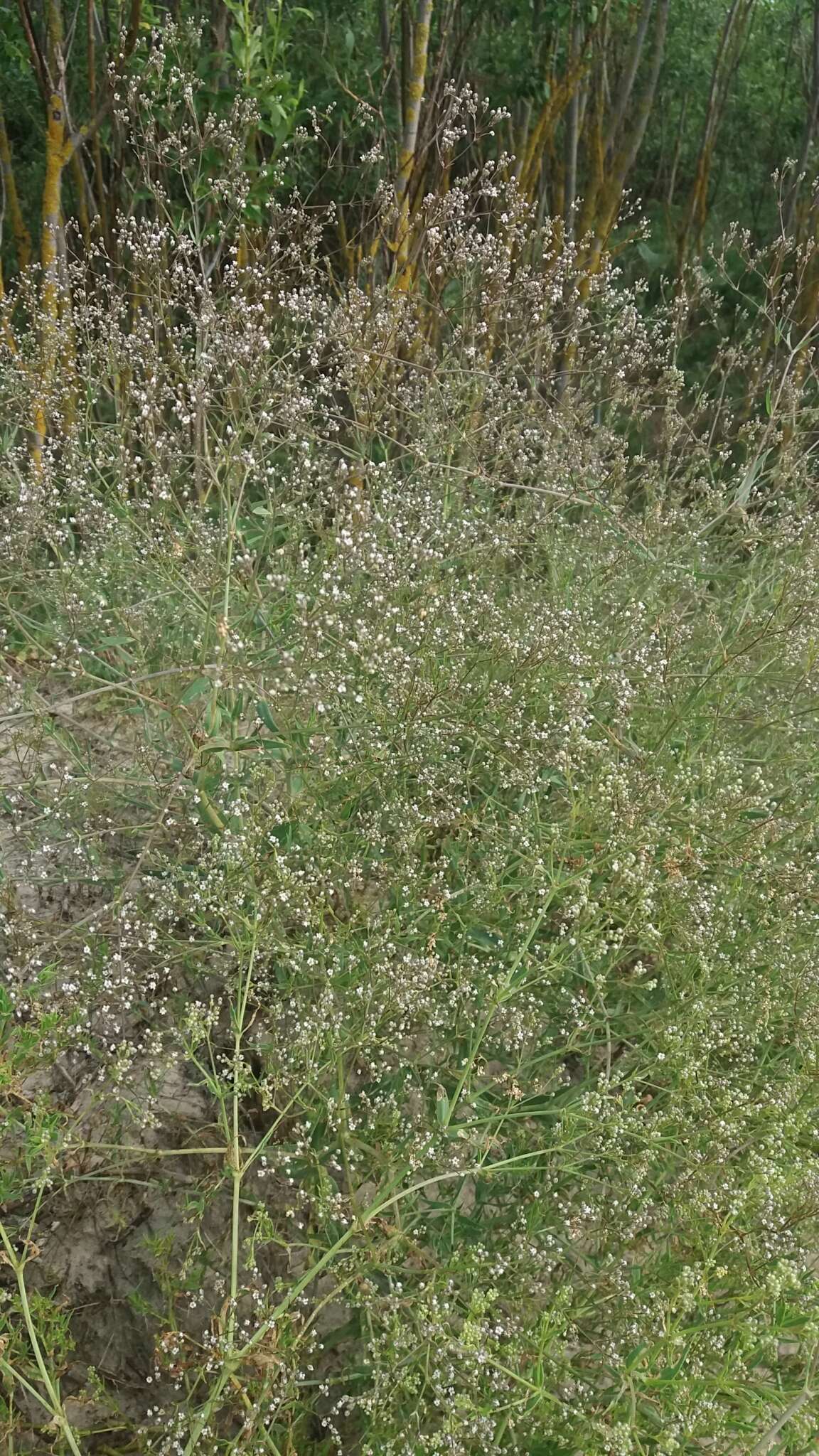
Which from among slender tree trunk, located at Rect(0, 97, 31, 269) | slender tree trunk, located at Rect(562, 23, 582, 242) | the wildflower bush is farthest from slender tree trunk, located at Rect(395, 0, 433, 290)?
slender tree trunk, located at Rect(0, 97, 31, 269)

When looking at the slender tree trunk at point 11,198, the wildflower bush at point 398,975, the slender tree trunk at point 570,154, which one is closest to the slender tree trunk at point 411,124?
the wildflower bush at point 398,975

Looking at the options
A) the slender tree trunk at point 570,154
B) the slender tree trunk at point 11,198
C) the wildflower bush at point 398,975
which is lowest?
the wildflower bush at point 398,975

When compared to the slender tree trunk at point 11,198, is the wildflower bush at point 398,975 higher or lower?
lower

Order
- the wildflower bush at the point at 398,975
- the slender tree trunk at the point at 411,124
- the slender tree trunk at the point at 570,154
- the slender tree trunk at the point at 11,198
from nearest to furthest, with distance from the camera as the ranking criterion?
1. the wildflower bush at the point at 398,975
2. the slender tree trunk at the point at 411,124
3. the slender tree trunk at the point at 11,198
4. the slender tree trunk at the point at 570,154

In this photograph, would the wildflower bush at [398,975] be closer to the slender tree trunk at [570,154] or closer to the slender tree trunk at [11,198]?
the slender tree trunk at [11,198]

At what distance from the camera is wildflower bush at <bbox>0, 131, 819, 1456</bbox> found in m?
1.67

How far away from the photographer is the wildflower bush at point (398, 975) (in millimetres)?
1672

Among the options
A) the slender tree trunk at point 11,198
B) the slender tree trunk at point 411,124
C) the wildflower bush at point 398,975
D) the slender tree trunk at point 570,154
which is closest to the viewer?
the wildflower bush at point 398,975

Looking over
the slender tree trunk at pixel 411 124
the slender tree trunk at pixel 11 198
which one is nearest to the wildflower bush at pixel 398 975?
the slender tree trunk at pixel 411 124

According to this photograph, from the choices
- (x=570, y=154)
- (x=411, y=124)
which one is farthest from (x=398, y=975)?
(x=570, y=154)

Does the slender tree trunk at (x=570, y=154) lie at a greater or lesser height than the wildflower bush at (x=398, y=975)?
greater

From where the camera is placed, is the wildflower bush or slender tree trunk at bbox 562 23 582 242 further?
slender tree trunk at bbox 562 23 582 242

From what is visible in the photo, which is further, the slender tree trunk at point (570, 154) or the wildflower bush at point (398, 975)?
Answer: the slender tree trunk at point (570, 154)

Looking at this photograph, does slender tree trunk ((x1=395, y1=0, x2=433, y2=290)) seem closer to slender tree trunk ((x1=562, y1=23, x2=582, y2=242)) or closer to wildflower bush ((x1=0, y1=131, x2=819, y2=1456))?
wildflower bush ((x1=0, y1=131, x2=819, y2=1456))
